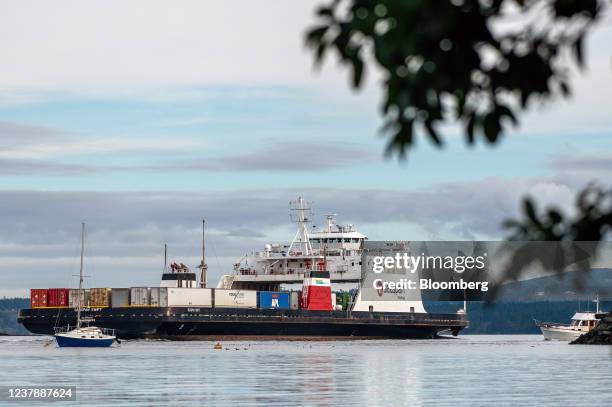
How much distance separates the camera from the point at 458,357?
233ft

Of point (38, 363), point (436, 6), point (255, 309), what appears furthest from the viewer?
point (255, 309)

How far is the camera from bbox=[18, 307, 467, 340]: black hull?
3900 inches

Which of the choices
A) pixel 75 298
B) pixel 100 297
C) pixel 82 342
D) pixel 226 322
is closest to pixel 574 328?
pixel 226 322

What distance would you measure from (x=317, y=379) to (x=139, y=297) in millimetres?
58745

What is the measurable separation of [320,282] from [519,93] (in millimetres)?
97401

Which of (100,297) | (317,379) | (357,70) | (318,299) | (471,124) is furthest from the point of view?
(100,297)

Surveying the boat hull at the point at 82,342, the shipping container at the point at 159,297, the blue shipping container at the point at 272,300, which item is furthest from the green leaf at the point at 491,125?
the blue shipping container at the point at 272,300

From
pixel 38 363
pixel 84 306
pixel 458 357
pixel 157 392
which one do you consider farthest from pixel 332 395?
pixel 84 306

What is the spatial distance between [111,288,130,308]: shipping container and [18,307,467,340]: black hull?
2978 mm

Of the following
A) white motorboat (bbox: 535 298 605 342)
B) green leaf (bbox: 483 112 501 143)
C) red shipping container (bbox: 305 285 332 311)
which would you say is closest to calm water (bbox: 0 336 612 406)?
green leaf (bbox: 483 112 501 143)

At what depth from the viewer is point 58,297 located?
108 metres

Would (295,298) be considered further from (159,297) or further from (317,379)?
(317,379)

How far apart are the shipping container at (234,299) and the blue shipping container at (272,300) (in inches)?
33.2

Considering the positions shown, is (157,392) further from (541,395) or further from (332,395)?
Result: (541,395)
